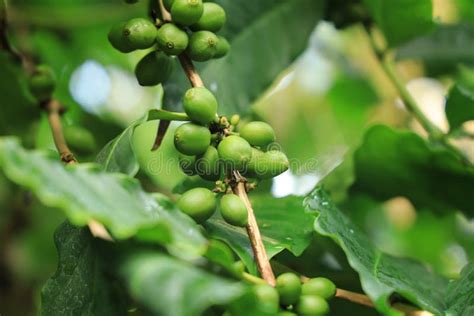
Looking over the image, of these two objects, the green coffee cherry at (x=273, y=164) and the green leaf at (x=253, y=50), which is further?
the green leaf at (x=253, y=50)

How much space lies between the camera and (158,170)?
132cm

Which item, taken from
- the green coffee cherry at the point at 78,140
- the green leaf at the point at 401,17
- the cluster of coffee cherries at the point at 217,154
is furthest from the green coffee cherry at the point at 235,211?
the green leaf at the point at 401,17

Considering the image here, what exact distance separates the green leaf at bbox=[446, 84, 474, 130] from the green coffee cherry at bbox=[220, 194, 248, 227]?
50 cm

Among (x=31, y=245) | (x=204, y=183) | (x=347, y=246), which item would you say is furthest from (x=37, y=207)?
(x=347, y=246)

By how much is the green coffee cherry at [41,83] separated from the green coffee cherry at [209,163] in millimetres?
388

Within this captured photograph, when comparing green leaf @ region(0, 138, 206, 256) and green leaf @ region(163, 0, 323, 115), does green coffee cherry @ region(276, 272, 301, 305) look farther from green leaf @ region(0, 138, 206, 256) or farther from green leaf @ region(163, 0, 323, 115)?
green leaf @ region(163, 0, 323, 115)

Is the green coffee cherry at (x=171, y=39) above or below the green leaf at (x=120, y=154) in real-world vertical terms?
above

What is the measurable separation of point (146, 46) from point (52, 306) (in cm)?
30

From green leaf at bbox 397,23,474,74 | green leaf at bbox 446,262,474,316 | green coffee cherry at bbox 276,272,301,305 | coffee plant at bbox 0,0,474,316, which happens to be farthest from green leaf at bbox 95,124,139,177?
green leaf at bbox 397,23,474,74

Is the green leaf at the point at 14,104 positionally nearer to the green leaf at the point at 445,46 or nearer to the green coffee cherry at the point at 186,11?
the green coffee cherry at the point at 186,11

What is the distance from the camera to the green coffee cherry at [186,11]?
833 millimetres

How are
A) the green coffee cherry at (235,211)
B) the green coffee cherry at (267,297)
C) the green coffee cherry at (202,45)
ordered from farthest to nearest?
the green coffee cherry at (202,45), the green coffee cherry at (235,211), the green coffee cherry at (267,297)

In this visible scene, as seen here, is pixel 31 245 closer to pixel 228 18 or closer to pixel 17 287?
pixel 17 287

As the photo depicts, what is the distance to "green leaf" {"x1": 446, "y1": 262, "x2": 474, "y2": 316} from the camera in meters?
0.83
